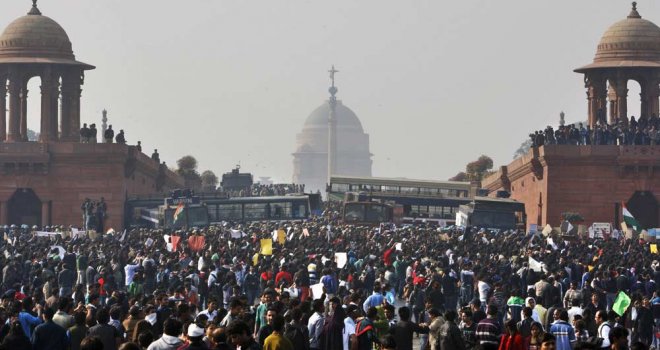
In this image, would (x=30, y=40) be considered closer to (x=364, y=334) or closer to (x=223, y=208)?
(x=223, y=208)

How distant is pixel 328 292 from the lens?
3012 cm

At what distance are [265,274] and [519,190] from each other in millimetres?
50280

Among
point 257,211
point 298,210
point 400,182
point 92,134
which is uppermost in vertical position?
point 92,134

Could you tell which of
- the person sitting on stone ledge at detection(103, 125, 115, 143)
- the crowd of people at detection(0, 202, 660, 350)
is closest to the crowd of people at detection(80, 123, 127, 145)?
the person sitting on stone ledge at detection(103, 125, 115, 143)

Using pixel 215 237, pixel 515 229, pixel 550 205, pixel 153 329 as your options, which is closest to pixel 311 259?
pixel 215 237

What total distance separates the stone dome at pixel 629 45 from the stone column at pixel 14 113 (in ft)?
81.2

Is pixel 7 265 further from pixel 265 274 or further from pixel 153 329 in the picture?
pixel 153 329

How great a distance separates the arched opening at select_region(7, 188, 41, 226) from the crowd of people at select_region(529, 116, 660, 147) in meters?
20.1

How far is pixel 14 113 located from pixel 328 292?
5195 centimetres

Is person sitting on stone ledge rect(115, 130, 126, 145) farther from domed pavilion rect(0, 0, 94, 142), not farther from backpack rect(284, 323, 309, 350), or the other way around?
backpack rect(284, 323, 309, 350)

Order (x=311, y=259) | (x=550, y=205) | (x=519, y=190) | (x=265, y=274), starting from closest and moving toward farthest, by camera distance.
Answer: (x=265, y=274) < (x=311, y=259) < (x=550, y=205) < (x=519, y=190)

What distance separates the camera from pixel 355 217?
73.8m

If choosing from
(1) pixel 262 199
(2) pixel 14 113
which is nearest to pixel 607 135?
(1) pixel 262 199

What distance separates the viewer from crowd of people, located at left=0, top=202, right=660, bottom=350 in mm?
19469
